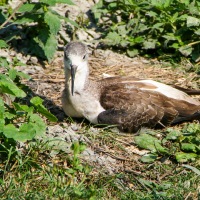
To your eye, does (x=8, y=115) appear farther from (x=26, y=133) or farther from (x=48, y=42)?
(x=48, y=42)

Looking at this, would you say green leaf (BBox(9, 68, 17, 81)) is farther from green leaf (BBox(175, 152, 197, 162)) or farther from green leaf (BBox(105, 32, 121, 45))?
green leaf (BBox(105, 32, 121, 45))

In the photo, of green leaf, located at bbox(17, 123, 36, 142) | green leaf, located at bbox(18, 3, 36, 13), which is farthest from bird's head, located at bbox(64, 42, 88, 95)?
green leaf, located at bbox(17, 123, 36, 142)

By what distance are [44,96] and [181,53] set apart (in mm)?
1918

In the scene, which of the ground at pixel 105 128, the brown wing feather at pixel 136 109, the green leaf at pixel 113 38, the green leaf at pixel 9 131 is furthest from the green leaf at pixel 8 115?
the green leaf at pixel 113 38

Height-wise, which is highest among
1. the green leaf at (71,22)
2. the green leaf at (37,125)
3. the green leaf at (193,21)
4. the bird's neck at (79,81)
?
the green leaf at (37,125)

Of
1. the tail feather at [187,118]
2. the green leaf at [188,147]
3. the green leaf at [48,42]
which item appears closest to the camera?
the green leaf at [188,147]

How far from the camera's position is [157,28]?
30.3ft

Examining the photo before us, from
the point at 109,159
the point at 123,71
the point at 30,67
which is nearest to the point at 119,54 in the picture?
the point at 123,71

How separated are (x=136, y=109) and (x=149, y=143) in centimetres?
54

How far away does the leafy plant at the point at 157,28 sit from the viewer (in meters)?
9.20

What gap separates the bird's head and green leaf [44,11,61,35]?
627 millimetres

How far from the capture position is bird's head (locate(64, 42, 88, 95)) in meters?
7.72

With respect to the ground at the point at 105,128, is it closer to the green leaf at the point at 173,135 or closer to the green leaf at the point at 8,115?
the green leaf at the point at 173,135

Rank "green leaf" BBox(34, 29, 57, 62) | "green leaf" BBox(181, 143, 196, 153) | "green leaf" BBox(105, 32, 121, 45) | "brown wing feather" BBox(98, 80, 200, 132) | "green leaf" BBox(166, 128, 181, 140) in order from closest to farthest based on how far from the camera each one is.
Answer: "green leaf" BBox(181, 143, 196, 153) < "green leaf" BBox(166, 128, 181, 140) < "brown wing feather" BBox(98, 80, 200, 132) < "green leaf" BBox(34, 29, 57, 62) < "green leaf" BBox(105, 32, 121, 45)
